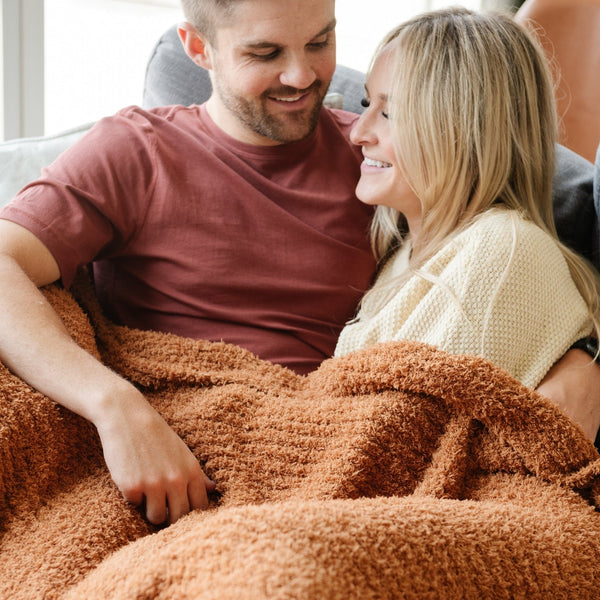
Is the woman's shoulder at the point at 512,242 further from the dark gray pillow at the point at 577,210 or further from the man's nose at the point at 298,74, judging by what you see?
the man's nose at the point at 298,74

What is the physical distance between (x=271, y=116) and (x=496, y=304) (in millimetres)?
526

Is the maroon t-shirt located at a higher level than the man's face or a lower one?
lower

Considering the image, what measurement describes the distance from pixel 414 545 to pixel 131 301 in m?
0.76

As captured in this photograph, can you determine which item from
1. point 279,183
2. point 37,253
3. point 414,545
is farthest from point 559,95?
point 414,545

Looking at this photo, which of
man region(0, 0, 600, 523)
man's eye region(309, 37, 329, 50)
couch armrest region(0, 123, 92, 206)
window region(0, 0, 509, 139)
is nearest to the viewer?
man region(0, 0, 600, 523)

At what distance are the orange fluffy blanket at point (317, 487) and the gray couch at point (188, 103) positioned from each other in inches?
15.2

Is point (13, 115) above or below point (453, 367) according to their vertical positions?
below

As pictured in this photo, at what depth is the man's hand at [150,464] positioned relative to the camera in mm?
936

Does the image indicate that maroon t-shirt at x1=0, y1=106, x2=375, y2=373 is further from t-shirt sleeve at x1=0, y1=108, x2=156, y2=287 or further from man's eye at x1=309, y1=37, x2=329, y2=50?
man's eye at x1=309, y1=37, x2=329, y2=50

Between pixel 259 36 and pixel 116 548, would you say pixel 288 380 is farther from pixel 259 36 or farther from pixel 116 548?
pixel 259 36

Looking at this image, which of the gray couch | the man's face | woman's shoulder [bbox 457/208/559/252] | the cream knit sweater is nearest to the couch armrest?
the gray couch

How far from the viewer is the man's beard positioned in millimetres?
1329

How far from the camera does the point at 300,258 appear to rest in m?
1.32

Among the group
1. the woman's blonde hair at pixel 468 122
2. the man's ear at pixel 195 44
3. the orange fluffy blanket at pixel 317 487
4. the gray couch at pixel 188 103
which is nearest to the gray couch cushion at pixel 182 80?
the gray couch at pixel 188 103
